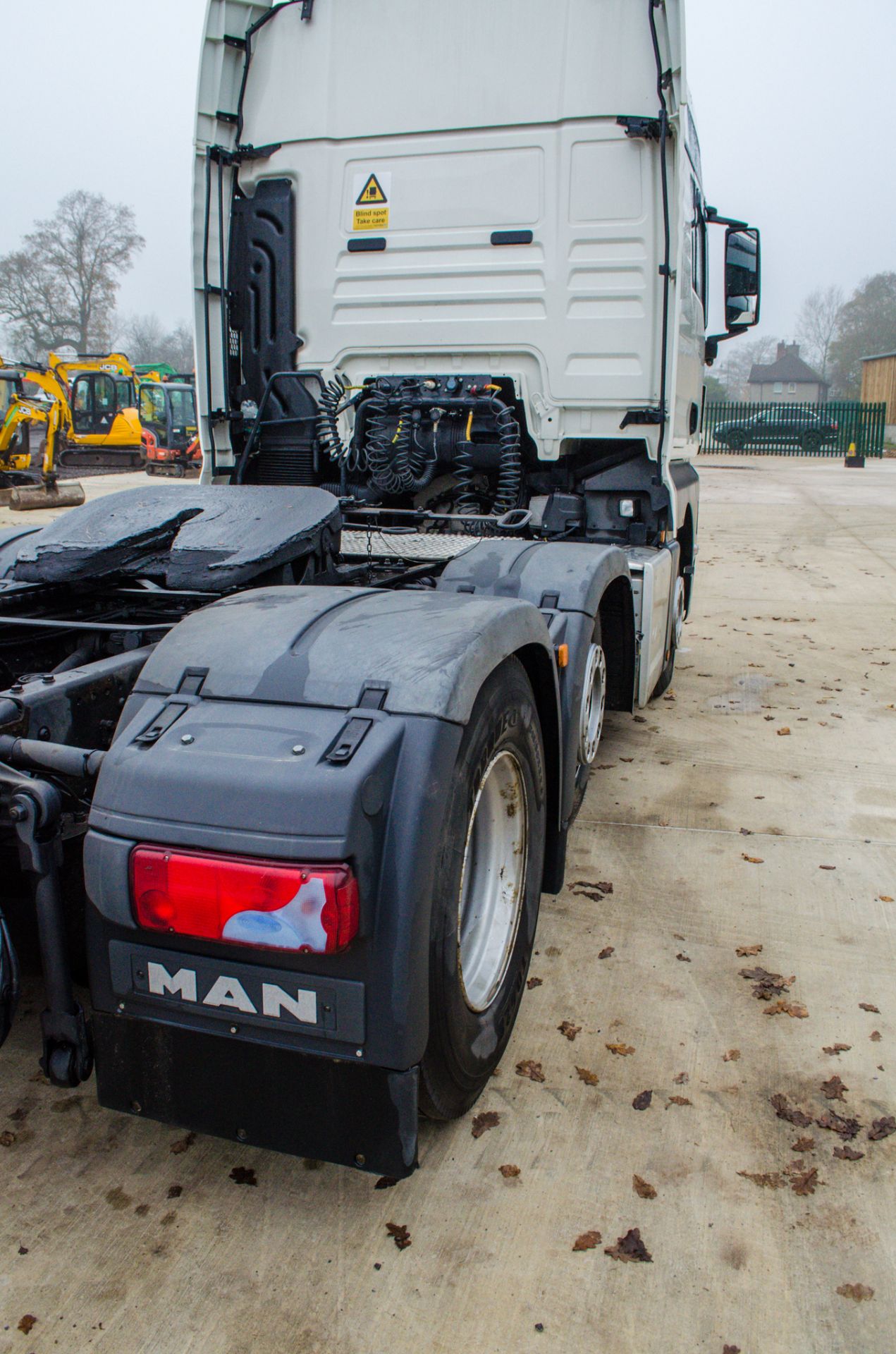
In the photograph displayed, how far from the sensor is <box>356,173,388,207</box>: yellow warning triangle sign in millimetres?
4973

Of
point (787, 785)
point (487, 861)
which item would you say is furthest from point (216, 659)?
point (787, 785)

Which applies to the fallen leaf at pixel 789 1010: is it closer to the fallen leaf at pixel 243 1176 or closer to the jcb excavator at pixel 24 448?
the fallen leaf at pixel 243 1176

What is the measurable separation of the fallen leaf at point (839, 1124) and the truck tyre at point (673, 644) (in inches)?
128

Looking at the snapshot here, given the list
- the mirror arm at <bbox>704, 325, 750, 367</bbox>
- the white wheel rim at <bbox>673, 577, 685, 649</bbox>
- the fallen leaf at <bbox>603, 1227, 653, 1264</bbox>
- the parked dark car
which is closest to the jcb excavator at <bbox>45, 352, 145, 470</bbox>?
the parked dark car

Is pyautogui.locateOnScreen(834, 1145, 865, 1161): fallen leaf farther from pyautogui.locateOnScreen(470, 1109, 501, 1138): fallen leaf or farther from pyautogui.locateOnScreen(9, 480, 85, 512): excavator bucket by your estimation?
pyautogui.locateOnScreen(9, 480, 85, 512): excavator bucket

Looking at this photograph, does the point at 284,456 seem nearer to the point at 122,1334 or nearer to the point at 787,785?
the point at 787,785

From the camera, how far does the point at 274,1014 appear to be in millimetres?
1835

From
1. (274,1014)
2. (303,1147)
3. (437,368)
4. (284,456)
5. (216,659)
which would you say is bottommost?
(303,1147)

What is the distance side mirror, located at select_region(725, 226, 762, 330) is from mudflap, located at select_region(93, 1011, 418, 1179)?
5.61 meters

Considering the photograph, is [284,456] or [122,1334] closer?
[122,1334]

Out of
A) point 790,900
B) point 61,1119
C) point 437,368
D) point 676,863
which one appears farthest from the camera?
point 437,368

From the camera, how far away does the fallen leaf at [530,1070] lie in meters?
2.59

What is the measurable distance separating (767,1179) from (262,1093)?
→ 45.7 inches

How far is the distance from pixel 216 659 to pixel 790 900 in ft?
7.90
